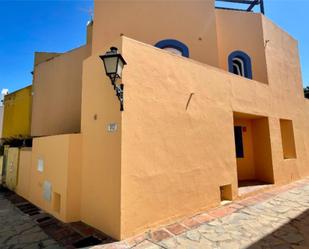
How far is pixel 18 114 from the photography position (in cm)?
1191

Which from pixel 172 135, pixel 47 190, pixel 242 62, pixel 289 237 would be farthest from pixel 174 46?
pixel 289 237

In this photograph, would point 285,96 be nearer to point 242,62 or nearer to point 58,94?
point 242,62

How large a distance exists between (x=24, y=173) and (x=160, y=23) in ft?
27.3

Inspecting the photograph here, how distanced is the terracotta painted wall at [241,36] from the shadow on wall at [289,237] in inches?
265

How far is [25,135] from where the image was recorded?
11055 mm

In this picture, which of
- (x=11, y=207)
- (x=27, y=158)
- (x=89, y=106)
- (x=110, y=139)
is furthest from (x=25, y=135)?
(x=110, y=139)

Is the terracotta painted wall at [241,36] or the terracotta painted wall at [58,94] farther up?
the terracotta painted wall at [241,36]

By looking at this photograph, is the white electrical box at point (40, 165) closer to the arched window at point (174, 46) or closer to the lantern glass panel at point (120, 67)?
the lantern glass panel at point (120, 67)

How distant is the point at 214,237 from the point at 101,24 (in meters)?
8.32

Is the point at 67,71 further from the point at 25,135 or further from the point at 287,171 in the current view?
the point at 287,171

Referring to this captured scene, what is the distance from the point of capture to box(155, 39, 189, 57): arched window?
320 inches

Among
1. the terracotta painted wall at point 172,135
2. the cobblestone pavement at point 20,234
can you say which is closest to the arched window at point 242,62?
the terracotta painted wall at point 172,135

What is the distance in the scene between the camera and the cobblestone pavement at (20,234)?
13.0 feet

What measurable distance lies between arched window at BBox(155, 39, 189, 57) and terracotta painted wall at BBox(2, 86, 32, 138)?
8.37m
